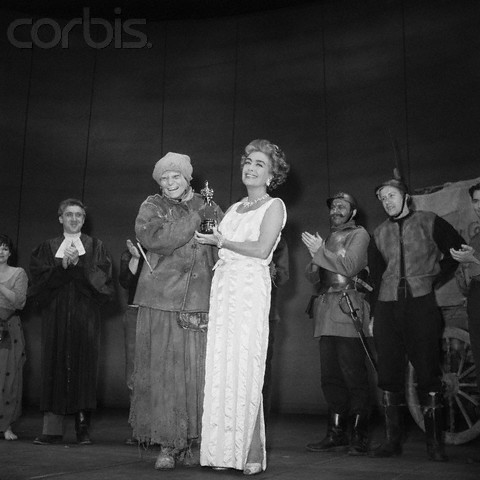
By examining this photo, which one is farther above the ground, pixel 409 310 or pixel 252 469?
pixel 409 310

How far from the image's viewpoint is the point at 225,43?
641 cm

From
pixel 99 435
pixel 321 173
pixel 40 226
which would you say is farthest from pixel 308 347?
pixel 40 226

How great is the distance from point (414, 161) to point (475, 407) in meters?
2.33

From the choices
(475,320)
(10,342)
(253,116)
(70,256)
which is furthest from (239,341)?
(253,116)

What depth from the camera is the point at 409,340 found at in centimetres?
313

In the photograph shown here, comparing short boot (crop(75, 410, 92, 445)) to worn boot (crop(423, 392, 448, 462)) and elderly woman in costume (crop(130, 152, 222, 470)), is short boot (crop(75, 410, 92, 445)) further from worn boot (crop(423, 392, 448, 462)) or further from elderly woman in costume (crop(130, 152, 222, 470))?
worn boot (crop(423, 392, 448, 462))

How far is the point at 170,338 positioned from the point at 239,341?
320mm

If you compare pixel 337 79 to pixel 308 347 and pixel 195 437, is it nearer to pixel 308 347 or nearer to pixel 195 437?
pixel 308 347

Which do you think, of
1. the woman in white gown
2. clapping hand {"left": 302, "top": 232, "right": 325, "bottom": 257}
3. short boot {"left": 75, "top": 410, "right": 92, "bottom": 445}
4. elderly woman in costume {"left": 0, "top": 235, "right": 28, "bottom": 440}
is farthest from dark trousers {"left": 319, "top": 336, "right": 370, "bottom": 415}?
elderly woman in costume {"left": 0, "top": 235, "right": 28, "bottom": 440}

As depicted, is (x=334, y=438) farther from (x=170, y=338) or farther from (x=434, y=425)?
(x=170, y=338)

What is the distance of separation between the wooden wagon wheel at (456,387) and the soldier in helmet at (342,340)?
0.47 m

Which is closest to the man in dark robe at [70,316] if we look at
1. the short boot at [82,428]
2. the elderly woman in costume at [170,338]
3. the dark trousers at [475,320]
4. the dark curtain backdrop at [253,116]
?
the short boot at [82,428]

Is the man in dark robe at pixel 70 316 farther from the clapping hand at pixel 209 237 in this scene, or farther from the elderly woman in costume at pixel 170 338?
the clapping hand at pixel 209 237

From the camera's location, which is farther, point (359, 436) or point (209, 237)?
point (359, 436)
